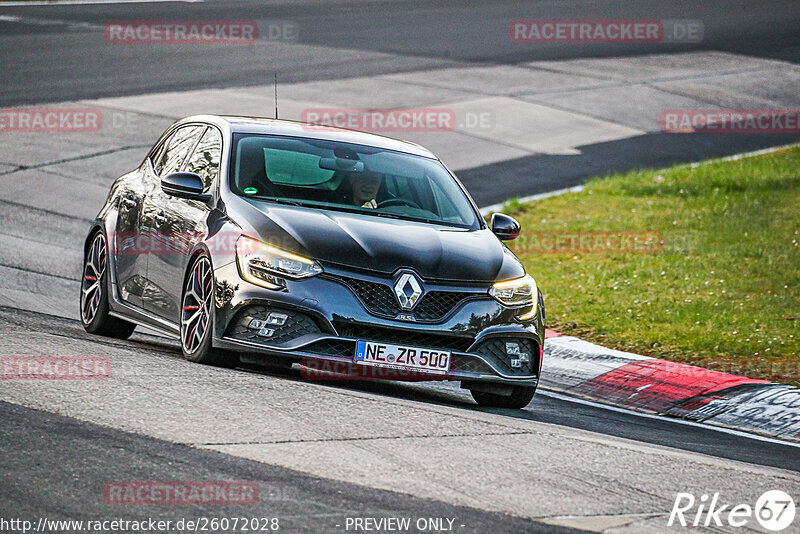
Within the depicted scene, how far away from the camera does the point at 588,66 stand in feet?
94.1

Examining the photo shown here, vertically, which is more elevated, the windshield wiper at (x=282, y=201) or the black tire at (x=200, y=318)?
the windshield wiper at (x=282, y=201)

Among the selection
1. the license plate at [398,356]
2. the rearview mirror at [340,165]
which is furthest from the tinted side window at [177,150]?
the license plate at [398,356]

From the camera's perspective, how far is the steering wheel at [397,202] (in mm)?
8930

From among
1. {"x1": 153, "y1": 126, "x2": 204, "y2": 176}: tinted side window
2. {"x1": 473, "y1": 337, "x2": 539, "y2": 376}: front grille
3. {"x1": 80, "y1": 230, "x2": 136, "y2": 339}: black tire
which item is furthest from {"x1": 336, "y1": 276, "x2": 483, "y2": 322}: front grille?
{"x1": 80, "y1": 230, "x2": 136, "y2": 339}: black tire

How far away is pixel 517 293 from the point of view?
27.6ft

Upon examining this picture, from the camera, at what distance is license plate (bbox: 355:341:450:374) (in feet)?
25.6

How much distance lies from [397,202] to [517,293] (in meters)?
1.16

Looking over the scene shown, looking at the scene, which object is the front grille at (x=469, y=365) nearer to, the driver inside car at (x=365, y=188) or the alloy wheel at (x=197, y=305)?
the driver inside car at (x=365, y=188)

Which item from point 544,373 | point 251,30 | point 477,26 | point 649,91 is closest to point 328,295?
point 544,373

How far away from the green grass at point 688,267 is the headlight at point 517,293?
101 inches

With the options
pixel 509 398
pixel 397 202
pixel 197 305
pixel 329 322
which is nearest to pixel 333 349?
pixel 329 322

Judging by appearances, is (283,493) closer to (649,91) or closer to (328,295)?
(328,295)

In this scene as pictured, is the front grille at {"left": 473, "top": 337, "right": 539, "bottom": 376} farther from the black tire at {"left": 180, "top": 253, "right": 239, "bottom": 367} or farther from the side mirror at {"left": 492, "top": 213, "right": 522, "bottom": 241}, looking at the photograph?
the black tire at {"left": 180, "top": 253, "right": 239, "bottom": 367}

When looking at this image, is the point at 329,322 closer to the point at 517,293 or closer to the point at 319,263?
the point at 319,263
